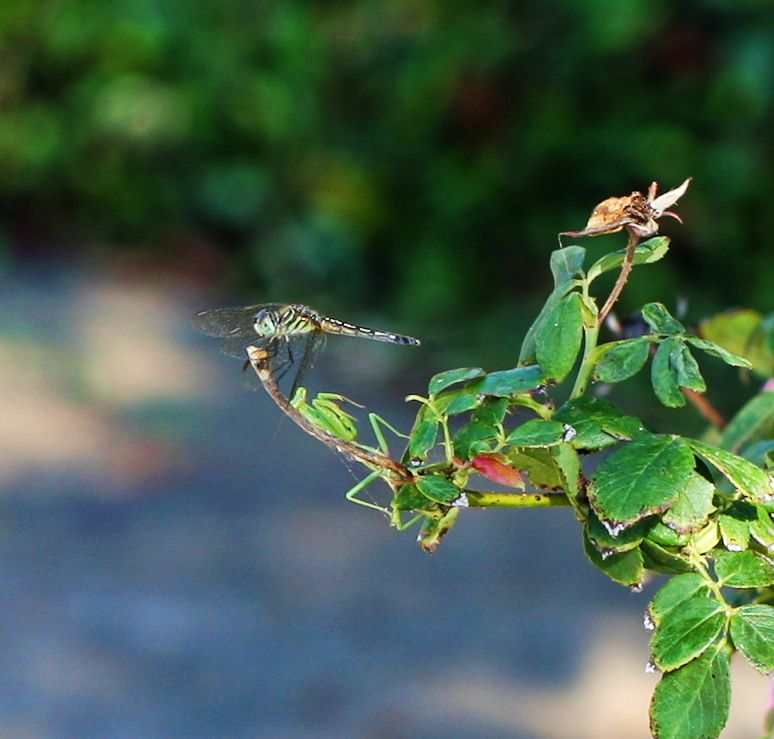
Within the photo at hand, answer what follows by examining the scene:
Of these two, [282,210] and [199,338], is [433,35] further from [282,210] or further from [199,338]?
[199,338]

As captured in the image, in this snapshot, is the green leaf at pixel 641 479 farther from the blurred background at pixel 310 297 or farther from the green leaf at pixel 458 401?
the blurred background at pixel 310 297

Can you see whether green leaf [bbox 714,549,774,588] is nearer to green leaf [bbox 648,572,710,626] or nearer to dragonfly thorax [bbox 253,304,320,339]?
green leaf [bbox 648,572,710,626]

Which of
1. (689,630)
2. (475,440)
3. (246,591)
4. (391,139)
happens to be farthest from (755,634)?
(391,139)

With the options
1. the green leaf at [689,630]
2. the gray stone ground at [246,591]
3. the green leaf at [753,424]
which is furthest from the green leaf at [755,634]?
the gray stone ground at [246,591]

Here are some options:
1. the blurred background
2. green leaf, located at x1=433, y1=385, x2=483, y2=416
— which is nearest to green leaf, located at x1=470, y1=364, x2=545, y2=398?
green leaf, located at x1=433, y1=385, x2=483, y2=416

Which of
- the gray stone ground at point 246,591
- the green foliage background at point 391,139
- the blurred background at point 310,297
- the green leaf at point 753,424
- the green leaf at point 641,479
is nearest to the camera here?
the green leaf at point 641,479

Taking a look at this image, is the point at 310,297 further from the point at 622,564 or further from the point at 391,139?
the point at 622,564
